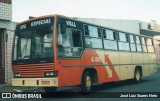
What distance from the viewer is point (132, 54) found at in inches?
675

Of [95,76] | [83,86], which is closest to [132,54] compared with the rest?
[95,76]

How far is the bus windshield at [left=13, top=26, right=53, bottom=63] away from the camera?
35.3 ft

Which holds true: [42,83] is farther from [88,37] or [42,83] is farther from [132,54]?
[132,54]

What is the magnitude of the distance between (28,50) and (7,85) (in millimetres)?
5340

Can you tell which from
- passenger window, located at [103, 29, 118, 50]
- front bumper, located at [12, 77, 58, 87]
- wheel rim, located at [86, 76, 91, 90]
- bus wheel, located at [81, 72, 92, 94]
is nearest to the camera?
front bumper, located at [12, 77, 58, 87]

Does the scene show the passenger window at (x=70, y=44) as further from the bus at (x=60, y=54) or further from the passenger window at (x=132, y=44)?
the passenger window at (x=132, y=44)

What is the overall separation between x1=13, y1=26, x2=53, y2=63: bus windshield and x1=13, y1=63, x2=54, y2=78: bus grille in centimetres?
26

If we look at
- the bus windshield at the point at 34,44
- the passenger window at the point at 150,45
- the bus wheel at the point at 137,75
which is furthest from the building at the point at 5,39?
the passenger window at the point at 150,45

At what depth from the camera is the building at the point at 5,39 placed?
16.4 metres

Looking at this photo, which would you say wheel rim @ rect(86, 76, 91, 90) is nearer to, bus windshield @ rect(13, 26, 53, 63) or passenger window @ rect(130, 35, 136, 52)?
bus windshield @ rect(13, 26, 53, 63)

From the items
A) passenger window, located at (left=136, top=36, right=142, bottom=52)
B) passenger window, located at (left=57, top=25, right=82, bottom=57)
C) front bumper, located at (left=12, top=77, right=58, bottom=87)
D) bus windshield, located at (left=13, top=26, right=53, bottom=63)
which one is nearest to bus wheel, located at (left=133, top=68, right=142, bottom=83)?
passenger window, located at (left=136, top=36, right=142, bottom=52)

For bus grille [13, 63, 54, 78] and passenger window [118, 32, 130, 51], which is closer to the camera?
bus grille [13, 63, 54, 78]

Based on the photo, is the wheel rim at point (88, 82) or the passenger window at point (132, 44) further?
the passenger window at point (132, 44)

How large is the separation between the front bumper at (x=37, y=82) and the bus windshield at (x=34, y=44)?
75 centimetres
